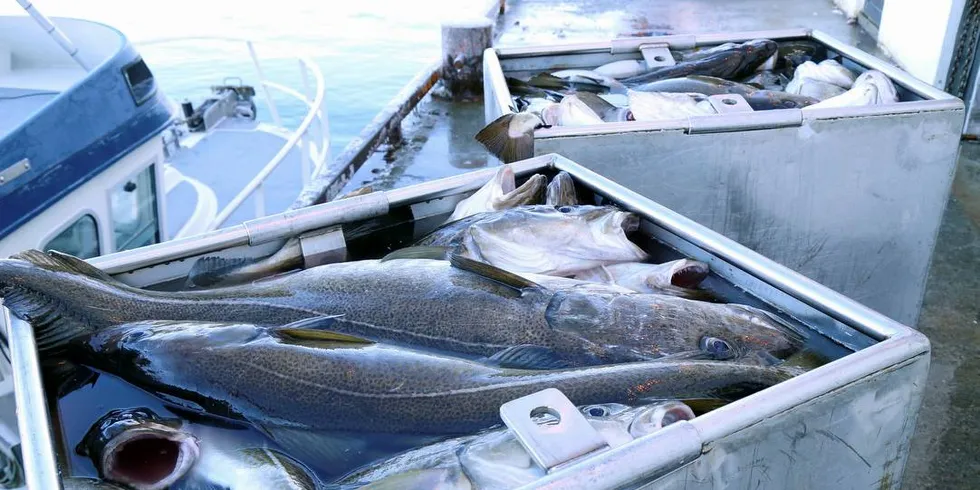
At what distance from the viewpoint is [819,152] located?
367cm

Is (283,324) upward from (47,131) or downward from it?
upward

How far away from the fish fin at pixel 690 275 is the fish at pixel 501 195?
27.6 inches

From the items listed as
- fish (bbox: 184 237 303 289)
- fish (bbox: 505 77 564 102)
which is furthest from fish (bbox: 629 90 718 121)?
fish (bbox: 184 237 303 289)

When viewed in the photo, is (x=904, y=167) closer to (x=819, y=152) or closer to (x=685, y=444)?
(x=819, y=152)

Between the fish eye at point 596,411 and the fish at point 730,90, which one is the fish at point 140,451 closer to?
the fish eye at point 596,411

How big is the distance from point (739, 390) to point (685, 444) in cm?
54

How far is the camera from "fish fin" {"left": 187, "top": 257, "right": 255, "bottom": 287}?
248cm

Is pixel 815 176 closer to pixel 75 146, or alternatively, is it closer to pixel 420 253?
pixel 420 253

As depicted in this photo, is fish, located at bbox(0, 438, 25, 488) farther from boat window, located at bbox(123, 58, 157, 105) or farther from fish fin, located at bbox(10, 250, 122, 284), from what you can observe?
boat window, located at bbox(123, 58, 157, 105)

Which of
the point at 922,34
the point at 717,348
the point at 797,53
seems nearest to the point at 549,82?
the point at 797,53

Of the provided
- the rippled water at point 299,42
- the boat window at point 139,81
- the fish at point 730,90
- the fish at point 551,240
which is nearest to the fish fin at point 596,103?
the fish at point 730,90

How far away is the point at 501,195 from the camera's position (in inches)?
113

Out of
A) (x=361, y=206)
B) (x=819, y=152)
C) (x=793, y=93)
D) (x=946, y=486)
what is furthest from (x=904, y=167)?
(x=361, y=206)

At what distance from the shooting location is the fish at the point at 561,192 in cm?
286
